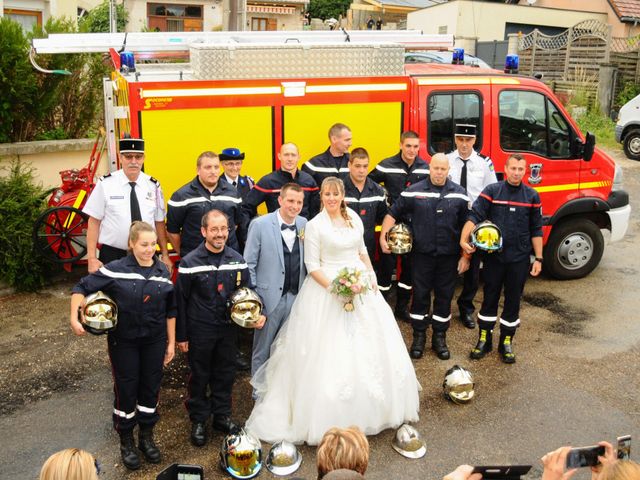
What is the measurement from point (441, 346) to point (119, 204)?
3304mm

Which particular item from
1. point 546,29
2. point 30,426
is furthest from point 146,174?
point 546,29

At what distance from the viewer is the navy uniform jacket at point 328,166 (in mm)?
7141

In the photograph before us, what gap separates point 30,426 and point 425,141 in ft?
15.9

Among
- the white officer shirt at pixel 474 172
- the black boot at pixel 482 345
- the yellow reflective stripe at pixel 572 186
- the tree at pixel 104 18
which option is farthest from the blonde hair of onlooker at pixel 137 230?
the tree at pixel 104 18

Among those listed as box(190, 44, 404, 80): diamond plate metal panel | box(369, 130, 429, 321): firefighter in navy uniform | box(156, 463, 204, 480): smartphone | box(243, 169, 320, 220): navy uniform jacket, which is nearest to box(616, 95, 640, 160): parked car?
box(190, 44, 404, 80): diamond plate metal panel

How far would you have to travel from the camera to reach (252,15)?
43875mm

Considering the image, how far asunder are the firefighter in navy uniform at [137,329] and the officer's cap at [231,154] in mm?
1886

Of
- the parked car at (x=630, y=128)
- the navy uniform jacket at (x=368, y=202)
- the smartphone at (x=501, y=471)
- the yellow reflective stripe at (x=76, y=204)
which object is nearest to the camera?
the smartphone at (x=501, y=471)

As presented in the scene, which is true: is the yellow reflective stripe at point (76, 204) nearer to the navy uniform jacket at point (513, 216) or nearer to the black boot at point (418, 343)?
the black boot at point (418, 343)

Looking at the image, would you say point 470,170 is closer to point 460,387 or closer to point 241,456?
point 460,387

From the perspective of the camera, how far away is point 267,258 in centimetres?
581

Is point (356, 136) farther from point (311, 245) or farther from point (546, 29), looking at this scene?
point (546, 29)

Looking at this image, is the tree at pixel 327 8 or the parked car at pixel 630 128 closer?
the parked car at pixel 630 128

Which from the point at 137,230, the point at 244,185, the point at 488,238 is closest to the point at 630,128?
the point at 488,238
